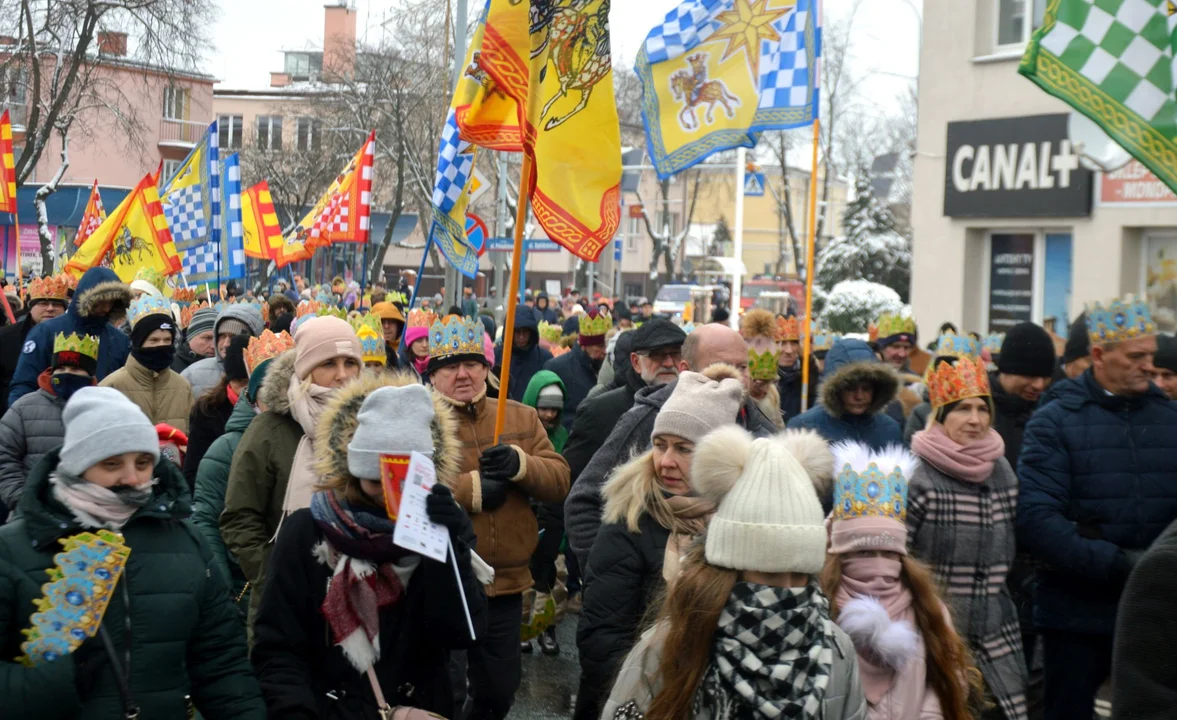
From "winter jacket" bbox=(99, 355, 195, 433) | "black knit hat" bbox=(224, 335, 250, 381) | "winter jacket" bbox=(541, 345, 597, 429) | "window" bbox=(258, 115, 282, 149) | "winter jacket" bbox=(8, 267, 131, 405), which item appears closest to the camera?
"black knit hat" bbox=(224, 335, 250, 381)

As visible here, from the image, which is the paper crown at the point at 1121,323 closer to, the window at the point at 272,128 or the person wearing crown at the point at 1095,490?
the person wearing crown at the point at 1095,490

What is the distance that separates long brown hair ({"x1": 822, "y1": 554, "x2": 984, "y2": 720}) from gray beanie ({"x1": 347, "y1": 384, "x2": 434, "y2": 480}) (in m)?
1.23

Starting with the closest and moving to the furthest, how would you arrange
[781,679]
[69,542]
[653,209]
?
1. [781,679]
2. [69,542]
3. [653,209]

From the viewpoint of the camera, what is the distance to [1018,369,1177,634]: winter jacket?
566 centimetres

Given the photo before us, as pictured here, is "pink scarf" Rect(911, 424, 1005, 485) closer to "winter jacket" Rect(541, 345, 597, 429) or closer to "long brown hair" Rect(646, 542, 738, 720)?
"long brown hair" Rect(646, 542, 738, 720)

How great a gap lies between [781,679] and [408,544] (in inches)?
45.0

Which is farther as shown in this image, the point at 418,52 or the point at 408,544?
the point at 418,52

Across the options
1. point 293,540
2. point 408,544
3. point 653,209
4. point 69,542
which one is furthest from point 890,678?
point 653,209

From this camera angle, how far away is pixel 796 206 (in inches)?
3969

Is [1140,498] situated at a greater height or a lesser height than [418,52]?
lesser

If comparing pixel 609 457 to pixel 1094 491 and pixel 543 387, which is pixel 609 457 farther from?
pixel 543 387

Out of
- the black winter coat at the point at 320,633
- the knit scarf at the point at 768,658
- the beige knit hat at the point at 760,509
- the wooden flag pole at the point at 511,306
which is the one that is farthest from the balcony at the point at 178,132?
the knit scarf at the point at 768,658

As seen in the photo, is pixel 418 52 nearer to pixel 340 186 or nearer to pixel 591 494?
pixel 340 186

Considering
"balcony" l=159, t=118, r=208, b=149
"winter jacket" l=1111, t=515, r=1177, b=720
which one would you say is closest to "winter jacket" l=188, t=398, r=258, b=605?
"winter jacket" l=1111, t=515, r=1177, b=720
